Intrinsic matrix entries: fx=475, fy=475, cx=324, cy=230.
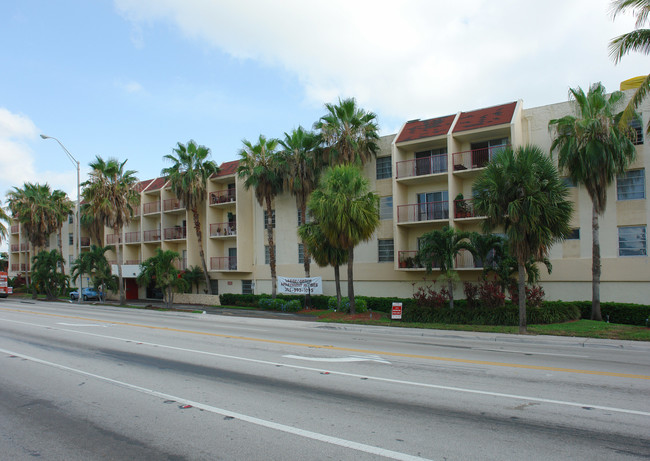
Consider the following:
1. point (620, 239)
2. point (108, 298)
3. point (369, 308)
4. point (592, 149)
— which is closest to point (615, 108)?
point (592, 149)

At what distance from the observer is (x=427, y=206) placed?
27.5m

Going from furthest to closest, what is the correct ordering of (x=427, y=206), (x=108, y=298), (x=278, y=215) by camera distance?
(x=108, y=298) → (x=278, y=215) → (x=427, y=206)

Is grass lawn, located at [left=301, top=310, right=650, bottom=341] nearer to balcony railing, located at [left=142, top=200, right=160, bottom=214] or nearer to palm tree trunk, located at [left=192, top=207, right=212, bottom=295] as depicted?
palm tree trunk, located at [left=192, top=207, right=212, bottom=295]

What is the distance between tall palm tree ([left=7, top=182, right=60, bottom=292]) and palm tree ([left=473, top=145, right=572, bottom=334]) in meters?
46.2

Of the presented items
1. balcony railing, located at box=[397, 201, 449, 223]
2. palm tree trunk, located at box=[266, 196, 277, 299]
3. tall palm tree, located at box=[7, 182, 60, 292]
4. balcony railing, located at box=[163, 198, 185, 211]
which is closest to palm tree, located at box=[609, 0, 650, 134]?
balcony railing, located at box=[397, 201, 449, 223]

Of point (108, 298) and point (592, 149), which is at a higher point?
point (592, 149)

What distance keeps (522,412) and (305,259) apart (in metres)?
24.5

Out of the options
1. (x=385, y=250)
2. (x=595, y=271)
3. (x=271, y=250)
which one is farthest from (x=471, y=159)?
(x=271, y=250)

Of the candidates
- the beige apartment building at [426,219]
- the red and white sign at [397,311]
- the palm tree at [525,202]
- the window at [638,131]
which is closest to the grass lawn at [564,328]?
the red and white sign at [397,311]

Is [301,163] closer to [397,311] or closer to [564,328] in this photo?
[397,311]

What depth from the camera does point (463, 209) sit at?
988 inches

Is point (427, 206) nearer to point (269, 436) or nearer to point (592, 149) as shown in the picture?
point (592, 149)

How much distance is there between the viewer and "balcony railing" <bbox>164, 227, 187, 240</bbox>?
133 feet

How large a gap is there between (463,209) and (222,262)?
19.8m
